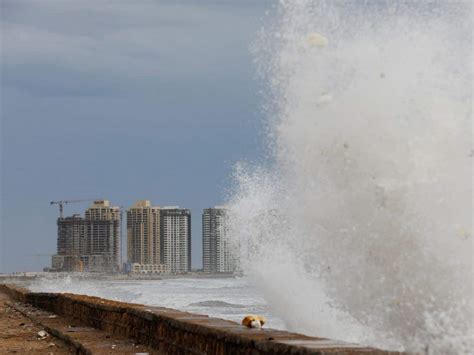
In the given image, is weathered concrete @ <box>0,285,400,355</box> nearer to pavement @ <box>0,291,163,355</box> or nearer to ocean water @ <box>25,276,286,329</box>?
pavement @ <box>0,291,163,355</box>

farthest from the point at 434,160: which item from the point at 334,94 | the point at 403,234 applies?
the point at 334,94

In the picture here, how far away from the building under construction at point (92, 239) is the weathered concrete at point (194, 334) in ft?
584

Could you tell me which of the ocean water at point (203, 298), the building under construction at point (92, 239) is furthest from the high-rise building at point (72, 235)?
the ocean water at point (203, 298)

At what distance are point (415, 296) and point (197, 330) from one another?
346 centimetres

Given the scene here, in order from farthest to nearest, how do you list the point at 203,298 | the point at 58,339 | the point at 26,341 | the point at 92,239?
1. the point at 92,239
2. the point at 203,298
3. the point at 26,341
4. the point at 58,339

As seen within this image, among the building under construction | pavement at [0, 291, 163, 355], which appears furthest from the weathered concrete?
the building under construction

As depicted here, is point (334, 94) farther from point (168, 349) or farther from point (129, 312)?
point (168, 349)

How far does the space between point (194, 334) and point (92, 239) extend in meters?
185

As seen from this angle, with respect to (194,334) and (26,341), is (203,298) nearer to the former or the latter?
(26,341)

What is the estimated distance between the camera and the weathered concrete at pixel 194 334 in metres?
5.05

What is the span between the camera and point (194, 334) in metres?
6.83

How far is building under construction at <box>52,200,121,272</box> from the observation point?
18900 centimetres

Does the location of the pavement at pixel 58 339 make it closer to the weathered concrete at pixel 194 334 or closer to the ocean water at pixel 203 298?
the weathered concrete at pixel 194 334

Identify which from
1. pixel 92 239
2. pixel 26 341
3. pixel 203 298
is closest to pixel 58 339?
pixel 26 341
